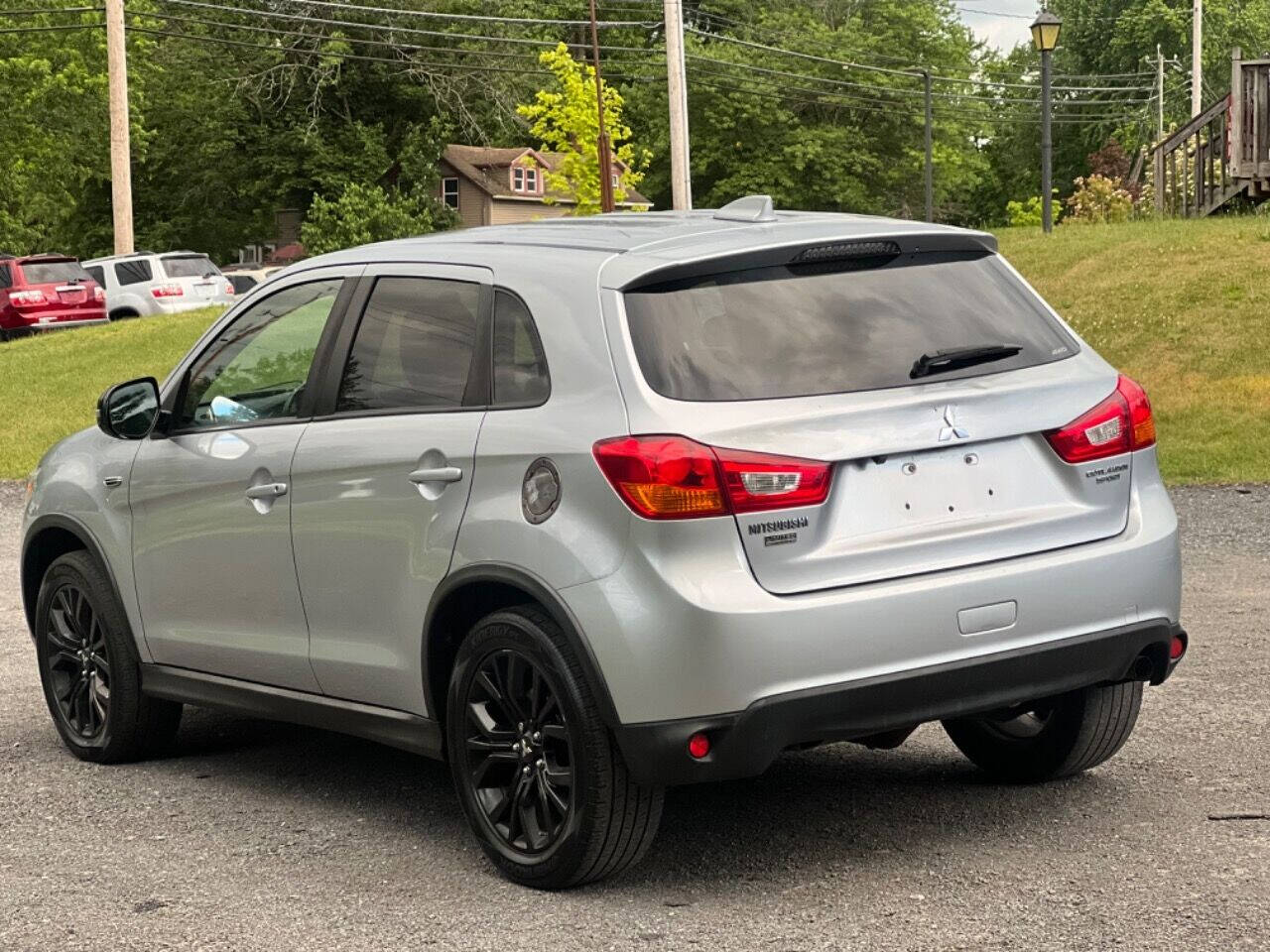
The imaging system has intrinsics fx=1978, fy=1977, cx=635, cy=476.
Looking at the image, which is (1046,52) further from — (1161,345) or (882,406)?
(882,406)

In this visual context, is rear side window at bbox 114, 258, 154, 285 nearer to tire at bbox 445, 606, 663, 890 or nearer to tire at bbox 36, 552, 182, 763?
tire at bbox 36, 552, 182, 763

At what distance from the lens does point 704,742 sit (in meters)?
4.69

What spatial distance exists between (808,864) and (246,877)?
152 centimetres

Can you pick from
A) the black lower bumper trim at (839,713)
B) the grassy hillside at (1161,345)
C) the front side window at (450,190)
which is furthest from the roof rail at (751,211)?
the front side window at (450,190)

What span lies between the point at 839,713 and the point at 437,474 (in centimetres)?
128

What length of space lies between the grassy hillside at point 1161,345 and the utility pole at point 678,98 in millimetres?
12994

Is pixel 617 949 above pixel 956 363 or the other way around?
the other way around

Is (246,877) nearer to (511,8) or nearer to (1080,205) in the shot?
(1080,205)

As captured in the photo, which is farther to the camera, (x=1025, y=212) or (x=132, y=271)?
(x=1025, y=212)

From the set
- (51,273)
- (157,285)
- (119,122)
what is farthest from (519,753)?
(119,122)

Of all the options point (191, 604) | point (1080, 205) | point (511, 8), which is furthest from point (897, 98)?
point (191, 604)

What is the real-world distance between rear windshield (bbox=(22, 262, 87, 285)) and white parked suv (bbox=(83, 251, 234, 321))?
0.67 m

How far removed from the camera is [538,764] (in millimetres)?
5062

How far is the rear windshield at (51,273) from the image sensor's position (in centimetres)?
3575
